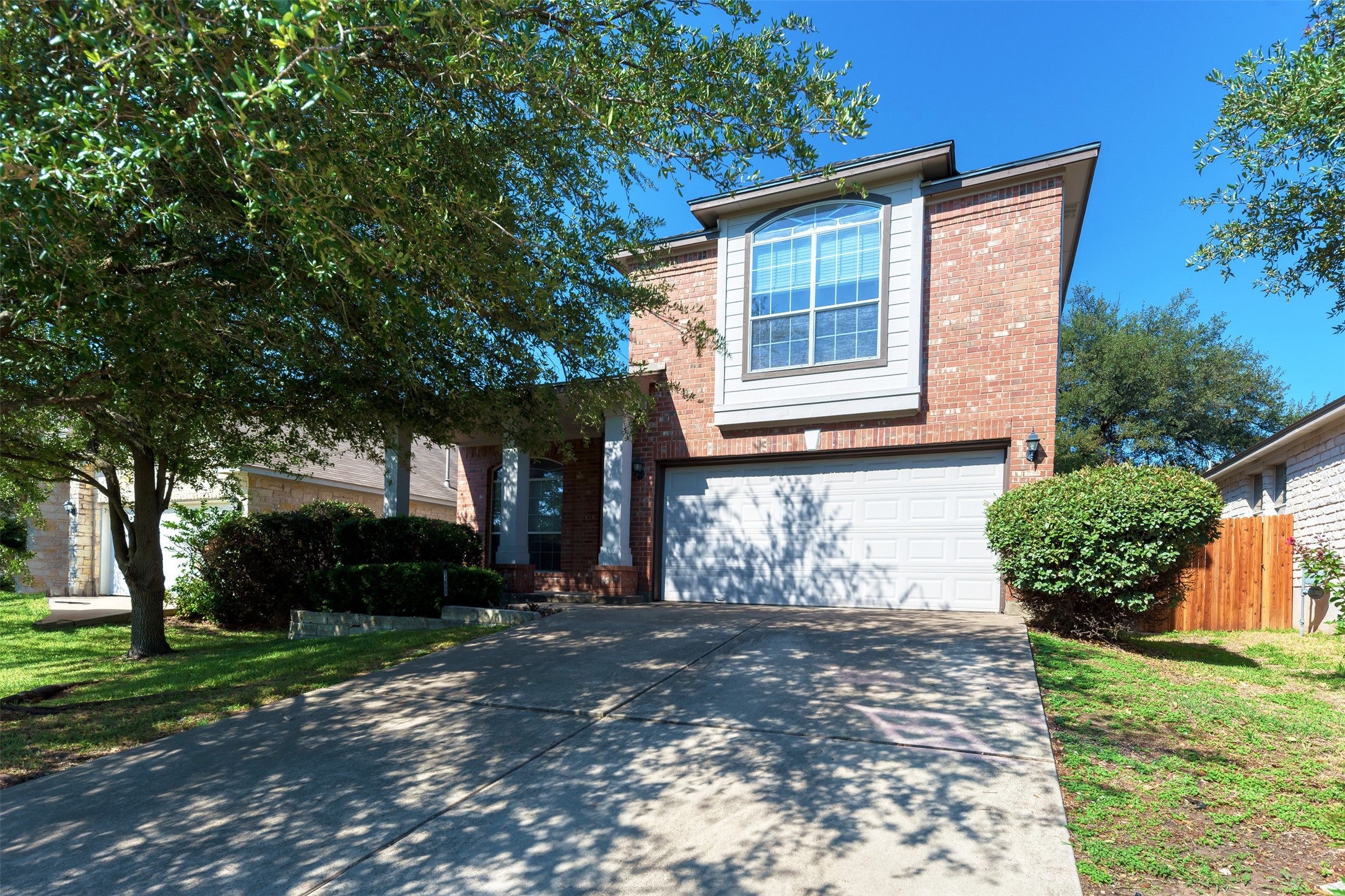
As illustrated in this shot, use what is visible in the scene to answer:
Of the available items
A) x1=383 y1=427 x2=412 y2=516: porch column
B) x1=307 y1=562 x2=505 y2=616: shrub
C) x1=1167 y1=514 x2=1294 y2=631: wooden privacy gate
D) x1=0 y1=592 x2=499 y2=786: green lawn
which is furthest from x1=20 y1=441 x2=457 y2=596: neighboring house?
x1=1167 y1=514 x2=1294 y2=631: wooden privacy gate

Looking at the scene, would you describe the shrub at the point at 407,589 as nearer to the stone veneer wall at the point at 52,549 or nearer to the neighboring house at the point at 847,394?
the neighboring house at the point at 847,394

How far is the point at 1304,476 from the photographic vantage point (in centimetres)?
1234

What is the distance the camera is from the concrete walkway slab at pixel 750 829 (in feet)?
11.3

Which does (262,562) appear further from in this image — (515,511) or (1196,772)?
(1196,772)

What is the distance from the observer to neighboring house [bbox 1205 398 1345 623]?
35.4 feet

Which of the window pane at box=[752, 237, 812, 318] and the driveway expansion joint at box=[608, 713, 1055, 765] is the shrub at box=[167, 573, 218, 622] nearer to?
the window pane at box=[752, 237, 812, 318]

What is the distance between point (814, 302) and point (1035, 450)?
148 inches

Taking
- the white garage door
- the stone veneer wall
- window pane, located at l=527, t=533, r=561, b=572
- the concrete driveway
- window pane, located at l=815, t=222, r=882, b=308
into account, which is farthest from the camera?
the stone veneer wall

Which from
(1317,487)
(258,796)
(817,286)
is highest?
(817,286)

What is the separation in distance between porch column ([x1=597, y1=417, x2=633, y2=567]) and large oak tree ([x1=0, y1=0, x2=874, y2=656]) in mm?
3277

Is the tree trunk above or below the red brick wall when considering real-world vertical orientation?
below

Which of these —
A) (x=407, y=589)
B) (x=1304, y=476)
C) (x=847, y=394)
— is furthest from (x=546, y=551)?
(x=1304, y=476)

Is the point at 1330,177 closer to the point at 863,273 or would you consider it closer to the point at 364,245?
the point at 863,273

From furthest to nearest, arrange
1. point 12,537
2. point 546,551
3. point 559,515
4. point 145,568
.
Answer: point 12,537 → point 546,551 → point 559,515 → point 145,568
